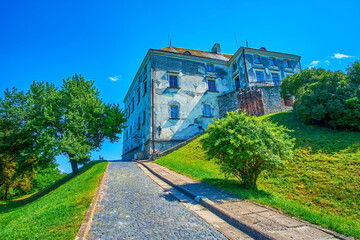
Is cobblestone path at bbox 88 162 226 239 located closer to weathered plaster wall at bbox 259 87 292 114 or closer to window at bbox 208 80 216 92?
weathered plaster wall at bbox 259 87 292 114

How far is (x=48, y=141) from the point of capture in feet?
43.5

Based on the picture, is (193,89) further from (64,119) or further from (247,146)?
(247,146)

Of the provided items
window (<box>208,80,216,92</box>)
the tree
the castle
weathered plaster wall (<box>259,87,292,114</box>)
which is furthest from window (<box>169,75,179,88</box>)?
weathered plaster wall (<box>259,87,292,114</box>)

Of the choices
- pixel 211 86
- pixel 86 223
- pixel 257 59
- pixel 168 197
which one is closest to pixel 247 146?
pixel 168 197

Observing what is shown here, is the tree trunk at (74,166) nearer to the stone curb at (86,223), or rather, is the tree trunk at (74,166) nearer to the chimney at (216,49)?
the stone curb at (86,223)

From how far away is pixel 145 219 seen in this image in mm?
4527

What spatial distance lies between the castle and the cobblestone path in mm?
12192

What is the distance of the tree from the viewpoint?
13664 millimetres

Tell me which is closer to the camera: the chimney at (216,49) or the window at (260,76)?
the window at (260,76)

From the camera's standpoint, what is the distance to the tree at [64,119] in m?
13.7

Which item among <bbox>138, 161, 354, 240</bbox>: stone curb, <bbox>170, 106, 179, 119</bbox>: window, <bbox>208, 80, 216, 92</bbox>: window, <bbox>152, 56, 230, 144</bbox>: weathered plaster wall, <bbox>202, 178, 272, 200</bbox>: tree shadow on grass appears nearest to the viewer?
<bbox>138, 161, 354, 240</bbox>: stone curb

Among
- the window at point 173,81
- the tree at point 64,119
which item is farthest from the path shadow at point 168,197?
the window at point 173,81

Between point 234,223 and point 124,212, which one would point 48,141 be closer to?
point 124,212

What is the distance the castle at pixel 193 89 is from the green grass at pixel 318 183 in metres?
9.82
